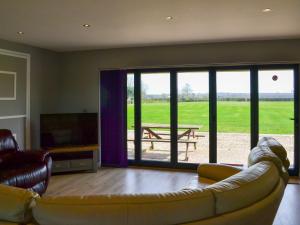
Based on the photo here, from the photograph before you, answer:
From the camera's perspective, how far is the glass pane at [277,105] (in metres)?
5.14

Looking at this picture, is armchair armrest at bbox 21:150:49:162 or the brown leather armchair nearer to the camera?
the brown leather armchair

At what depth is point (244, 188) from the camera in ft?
5.07

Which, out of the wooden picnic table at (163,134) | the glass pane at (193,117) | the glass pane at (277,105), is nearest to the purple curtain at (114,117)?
the wooden picnic table at (163,134)

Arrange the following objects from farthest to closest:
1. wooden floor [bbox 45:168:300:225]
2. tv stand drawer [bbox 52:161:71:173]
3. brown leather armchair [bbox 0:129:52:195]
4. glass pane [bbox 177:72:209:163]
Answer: glass pane [bbox 177:72:209:163] → tv stand drawer [bbox 52:161:71:173] → wooden floor [bbox 45:168:300:225] → brown leather armchair [bbox 0:129:52:195]

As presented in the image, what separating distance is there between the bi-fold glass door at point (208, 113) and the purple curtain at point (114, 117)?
0.53ft

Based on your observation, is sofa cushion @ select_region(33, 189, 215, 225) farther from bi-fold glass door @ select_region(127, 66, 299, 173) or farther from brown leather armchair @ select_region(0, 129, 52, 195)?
bi-fold glass door @ select_region(127, 66, 299, 173)

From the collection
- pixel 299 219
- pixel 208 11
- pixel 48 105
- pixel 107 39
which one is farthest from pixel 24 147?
pixel 299 219

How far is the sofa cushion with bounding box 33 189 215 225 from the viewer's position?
1224 mm

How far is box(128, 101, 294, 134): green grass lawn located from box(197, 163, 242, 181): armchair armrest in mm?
2249

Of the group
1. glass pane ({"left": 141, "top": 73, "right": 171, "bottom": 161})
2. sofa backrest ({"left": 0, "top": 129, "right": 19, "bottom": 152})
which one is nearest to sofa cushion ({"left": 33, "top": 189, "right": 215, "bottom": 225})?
sofa backrest ({"left": 0, "top": 129, "right": 19, "bottom": 152})

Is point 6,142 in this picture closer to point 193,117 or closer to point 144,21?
point 144,21

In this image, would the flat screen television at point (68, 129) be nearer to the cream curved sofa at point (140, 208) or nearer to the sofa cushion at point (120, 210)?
the cream curved sofa at point (140, 208)

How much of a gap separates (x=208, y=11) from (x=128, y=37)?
1.76 meters

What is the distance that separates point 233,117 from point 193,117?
761mm
